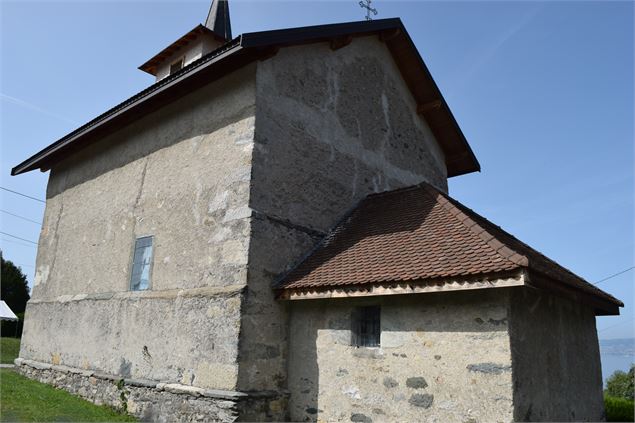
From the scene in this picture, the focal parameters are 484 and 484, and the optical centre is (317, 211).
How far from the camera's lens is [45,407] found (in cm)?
841

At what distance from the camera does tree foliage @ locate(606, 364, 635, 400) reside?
22250 mm

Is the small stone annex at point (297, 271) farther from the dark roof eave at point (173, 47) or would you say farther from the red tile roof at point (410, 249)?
the dark roof eave at point (173, 47)

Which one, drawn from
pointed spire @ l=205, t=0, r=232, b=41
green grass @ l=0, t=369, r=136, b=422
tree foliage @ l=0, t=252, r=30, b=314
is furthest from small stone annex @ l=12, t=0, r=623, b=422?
tree foliage @ l=0, t=252, r=30, b=314

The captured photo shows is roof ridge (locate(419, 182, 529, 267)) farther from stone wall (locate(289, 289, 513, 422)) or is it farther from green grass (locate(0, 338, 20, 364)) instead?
green grass (locate(0, 338, 20, 364))

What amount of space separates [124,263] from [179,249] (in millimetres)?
1899

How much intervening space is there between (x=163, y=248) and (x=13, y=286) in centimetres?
2754

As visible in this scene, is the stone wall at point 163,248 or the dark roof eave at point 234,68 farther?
the dark roof eave at point 234,68

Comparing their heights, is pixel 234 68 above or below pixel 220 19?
below

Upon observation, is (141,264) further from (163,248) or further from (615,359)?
(615,359)

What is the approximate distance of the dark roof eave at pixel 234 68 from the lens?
7.88 metres

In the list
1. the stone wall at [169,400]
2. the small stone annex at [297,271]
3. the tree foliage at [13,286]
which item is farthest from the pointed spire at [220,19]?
the tree foliage at [13,286]

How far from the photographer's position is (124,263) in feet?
31.6

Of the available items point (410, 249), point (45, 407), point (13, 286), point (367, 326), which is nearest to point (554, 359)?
point (410, 249)

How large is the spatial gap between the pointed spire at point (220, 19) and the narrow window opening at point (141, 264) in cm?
824
